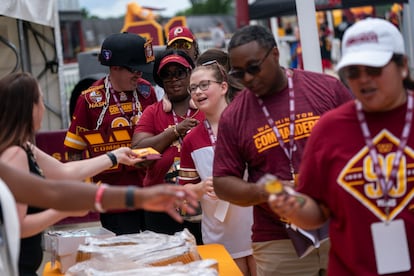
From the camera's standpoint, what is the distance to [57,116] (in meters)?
11.3

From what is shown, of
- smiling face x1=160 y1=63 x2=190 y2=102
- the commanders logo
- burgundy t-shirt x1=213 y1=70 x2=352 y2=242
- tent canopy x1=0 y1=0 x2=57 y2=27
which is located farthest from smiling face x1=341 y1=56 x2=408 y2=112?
tent canopy x1=0 y1=0 x2=57 y2=27

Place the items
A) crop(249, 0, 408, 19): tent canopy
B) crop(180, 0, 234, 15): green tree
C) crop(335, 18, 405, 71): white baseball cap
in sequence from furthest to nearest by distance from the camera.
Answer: crop(180, 0, 234, 15): green tree < crop(249, 0, 408, 19): tent canopy < crop(335, 18, 405, 71): white baseball cap

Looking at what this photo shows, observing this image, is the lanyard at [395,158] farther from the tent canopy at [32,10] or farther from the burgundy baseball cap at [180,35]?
the tent canopy at [32,10]

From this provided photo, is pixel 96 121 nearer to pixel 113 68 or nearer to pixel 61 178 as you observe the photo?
pixel 113 68

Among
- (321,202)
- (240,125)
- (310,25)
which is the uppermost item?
(310,25)

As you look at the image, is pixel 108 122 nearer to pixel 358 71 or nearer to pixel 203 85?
pixel 203 85

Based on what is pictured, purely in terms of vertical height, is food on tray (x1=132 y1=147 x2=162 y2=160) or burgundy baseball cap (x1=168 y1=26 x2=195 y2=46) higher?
burgundy baseball cap (x1=168 y1=26 x2=195 y2=46)

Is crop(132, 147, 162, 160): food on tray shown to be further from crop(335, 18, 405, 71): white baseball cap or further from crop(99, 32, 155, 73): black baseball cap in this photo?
crop(99, 32, 155, 73): black baseball cap

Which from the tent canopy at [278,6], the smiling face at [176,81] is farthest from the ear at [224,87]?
the tent canopy at [278,6]

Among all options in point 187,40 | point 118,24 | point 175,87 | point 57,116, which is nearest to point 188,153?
point 175,87

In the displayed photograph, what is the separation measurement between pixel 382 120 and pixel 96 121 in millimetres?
3266

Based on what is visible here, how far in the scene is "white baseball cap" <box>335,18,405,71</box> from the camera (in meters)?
3.10

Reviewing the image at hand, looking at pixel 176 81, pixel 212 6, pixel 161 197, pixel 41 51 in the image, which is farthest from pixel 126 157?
pixel 212 6

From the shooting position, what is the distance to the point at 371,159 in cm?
316
